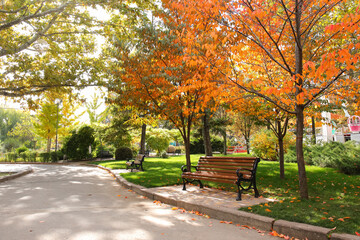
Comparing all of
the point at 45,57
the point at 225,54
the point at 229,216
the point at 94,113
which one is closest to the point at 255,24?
the point at 225,54

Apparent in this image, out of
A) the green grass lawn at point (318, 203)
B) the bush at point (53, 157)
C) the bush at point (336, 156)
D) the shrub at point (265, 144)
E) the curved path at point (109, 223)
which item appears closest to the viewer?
the curved path at point (109, 223)

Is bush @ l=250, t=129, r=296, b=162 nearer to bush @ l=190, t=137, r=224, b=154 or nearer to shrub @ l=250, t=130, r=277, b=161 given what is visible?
shrub @ l=250, t=130, r=277, b=161

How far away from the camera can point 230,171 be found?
6.51 meters

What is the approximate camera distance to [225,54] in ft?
22.4

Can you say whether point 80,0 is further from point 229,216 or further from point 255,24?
point 229,216

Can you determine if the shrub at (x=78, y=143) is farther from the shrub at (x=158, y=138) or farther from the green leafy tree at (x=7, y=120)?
the green leafy tree at (x=7, y=120)

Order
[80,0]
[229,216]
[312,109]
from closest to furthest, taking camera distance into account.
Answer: [229,216], [312,109], [80,0]

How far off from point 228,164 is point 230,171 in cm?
32

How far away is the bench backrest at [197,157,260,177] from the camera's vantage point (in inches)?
245

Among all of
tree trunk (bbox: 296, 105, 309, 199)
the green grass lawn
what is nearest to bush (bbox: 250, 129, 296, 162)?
the green grass lawn

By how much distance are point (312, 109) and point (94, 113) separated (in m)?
28.0

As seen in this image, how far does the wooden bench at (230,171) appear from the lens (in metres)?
5.92

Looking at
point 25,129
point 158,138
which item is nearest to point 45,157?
point 158,138

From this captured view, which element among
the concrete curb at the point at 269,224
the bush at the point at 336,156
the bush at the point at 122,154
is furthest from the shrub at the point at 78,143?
the concrete curb at the point at 269,224
